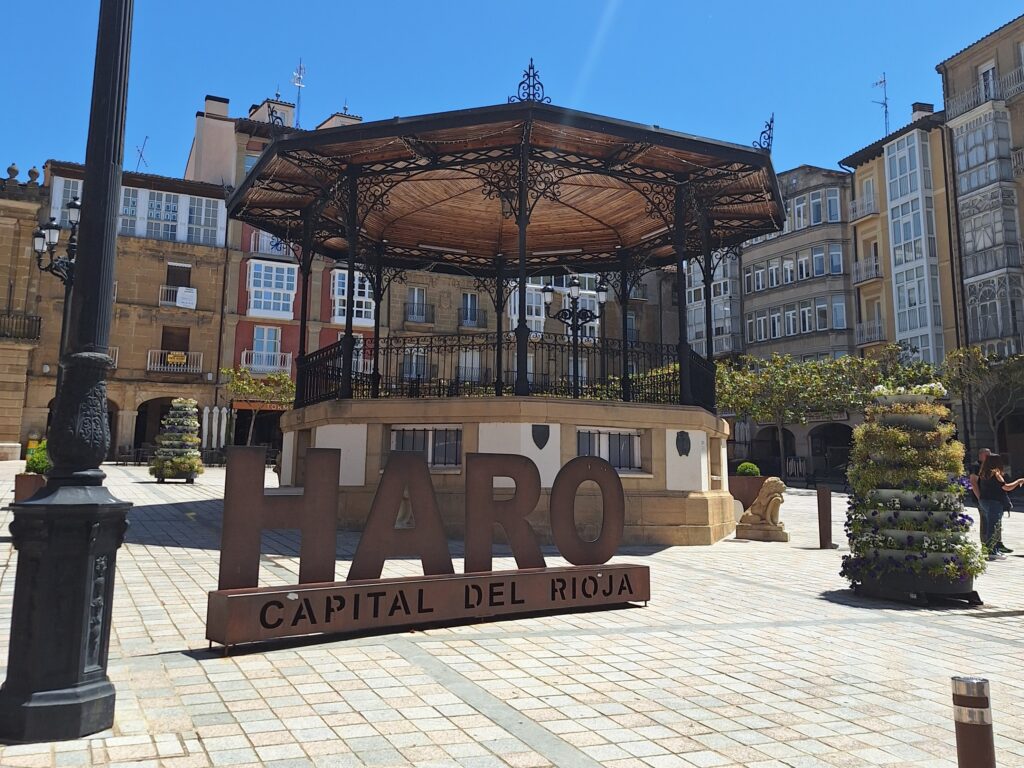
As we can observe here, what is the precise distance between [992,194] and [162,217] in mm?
43219

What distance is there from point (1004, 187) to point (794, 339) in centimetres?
1456

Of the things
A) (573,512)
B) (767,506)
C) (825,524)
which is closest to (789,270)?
(767,506)

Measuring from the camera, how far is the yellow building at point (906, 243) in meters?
40.5

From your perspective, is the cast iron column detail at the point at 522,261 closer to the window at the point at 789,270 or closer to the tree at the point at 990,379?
the tree at the point at 990,379

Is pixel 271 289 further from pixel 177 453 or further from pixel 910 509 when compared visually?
pixel 910 509

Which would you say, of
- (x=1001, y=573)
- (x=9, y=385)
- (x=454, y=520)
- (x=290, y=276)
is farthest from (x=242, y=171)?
(x=1001, y=573)

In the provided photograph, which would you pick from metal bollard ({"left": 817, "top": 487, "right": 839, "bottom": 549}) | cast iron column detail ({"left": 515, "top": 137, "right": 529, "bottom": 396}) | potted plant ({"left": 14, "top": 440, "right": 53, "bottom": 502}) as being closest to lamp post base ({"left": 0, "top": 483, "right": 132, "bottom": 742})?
cast iron column detail ({"left": 515, "top": 137, "right": 529, "bottom": 396})

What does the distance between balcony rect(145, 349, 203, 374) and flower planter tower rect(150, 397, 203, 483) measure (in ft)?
57.9

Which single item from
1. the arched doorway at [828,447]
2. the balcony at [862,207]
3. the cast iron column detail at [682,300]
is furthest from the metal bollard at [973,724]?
the balcony at [862,207]

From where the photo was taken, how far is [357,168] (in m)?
14.4

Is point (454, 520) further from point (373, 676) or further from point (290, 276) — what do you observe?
point (290, 276)

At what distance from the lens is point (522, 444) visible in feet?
42.5

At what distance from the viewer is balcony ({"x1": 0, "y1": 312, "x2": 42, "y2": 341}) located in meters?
36.6

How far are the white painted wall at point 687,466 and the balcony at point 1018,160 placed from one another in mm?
32216
